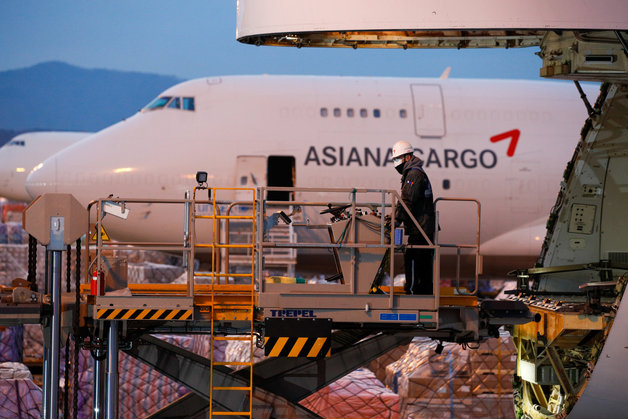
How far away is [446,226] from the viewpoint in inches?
733

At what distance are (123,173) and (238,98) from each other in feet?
8.51

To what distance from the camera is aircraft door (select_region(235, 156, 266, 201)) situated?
1777 centimetres

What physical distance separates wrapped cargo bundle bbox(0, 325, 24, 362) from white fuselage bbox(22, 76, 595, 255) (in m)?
2.70

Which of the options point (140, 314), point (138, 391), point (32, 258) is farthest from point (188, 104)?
point (140, 314)

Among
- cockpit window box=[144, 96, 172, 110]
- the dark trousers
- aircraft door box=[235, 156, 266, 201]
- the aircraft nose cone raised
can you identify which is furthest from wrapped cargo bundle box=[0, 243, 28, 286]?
the dark trousers

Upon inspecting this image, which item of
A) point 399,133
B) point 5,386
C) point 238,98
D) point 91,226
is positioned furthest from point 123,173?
point 91,226

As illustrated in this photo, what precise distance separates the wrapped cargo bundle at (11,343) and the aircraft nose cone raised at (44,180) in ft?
8.58

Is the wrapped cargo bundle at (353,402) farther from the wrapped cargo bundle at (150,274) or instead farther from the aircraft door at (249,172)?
the wrapped cargo bundle at (150,274)

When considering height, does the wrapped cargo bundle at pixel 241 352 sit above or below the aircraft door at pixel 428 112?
below

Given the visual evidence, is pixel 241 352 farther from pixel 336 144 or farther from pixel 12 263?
pixel 12 263

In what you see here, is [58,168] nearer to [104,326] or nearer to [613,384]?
[104,326]

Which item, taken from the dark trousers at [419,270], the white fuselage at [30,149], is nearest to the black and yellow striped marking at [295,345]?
the dark trousers at [419,270]

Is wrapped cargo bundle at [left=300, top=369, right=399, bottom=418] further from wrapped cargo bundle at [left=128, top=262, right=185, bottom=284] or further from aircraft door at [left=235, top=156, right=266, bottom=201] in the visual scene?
wrapped cargo bundle at [left=128, top=262, right=185, bottom=284]

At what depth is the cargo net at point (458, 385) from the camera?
12758mm
